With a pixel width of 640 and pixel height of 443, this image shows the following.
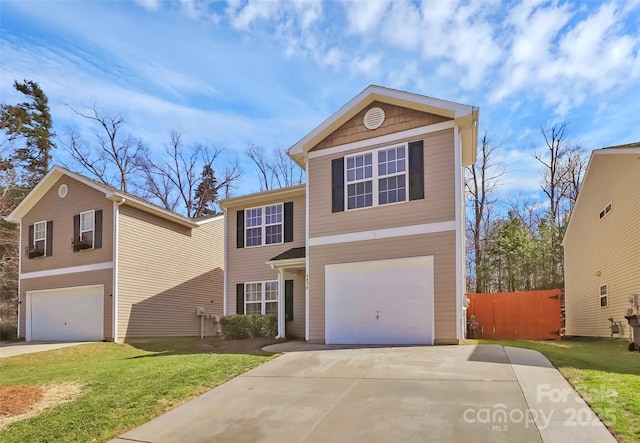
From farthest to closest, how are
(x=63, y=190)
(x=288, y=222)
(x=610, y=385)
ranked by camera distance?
(x=63, y=190) < (x=288, y=222) < (x=610, y=385)

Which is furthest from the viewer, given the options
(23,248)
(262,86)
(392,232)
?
(23,248)

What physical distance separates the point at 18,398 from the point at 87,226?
1186 centimetres

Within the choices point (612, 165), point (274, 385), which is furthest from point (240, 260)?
point (612, 165)

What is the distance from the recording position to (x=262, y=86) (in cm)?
1554

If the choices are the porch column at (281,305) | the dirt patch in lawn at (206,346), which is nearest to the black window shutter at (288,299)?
the porch column at (281,305)

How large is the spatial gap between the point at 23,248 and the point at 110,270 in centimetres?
670

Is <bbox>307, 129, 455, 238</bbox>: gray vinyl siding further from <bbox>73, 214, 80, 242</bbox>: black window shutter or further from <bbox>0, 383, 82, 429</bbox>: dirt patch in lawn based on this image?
<bbox>73, 214, 80, 242</bbox>: black window shutter

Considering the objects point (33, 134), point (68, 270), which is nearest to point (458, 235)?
point (68, 270)

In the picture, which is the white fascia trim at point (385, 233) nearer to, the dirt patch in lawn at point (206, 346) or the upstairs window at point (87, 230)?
the dirt patch in lawn at point (206, 346)

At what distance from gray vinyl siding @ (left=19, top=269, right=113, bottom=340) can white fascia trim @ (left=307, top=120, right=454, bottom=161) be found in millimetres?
9709

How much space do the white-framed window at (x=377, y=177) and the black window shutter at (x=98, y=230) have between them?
1071cm

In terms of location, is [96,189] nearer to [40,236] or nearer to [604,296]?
[40,236]

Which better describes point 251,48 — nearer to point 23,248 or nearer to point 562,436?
point 562,436

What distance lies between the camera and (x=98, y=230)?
18.3 metres
